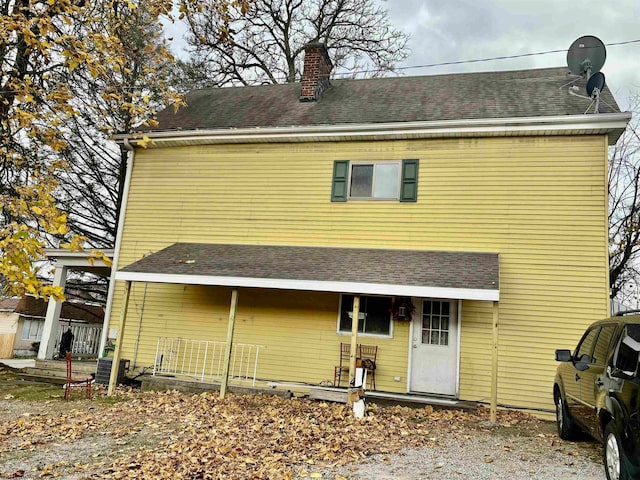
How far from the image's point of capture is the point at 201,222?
1170 cm

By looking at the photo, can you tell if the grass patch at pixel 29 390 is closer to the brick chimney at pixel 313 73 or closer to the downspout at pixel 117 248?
the downspout at pixel 117 248

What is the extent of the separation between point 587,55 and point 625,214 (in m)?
9.41

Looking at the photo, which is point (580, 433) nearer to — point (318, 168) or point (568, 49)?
point (318, 168)

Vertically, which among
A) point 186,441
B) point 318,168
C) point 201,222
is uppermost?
point 318,168

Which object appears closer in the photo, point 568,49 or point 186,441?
point 186,441

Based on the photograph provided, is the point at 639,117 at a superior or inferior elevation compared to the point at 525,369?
superior

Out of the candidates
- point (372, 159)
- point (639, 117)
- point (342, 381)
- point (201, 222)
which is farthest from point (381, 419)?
point (639, 117)

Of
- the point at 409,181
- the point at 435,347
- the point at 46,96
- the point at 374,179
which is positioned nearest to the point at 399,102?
the point at 374,179

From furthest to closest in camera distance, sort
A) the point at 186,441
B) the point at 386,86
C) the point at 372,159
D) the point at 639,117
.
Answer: the point at 639,117
the point at 386,86
the point at 372,159
the point at 186,441

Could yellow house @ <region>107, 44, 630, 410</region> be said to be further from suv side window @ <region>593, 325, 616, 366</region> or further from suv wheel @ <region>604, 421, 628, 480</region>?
suv wheel @ <region>604, 421, 628, 480</region>

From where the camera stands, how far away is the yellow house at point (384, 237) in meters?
9.14

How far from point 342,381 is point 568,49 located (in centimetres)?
921

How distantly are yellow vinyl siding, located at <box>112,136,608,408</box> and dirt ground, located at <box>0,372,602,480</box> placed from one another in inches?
60.6

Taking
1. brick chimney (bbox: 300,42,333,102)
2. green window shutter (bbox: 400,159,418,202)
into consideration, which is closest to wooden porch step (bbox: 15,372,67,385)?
green window shutter (bbox: 400,159,418,202)
